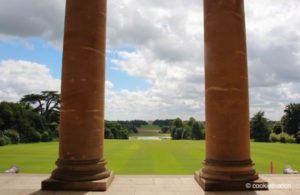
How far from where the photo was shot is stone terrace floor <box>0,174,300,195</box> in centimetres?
2384

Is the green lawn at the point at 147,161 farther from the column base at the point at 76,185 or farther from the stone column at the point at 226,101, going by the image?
the stone column at the point at 226,101

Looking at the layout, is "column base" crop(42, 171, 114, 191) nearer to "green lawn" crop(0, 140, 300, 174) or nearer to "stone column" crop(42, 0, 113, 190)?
"stone column" crop(42, 0, 113, 190)

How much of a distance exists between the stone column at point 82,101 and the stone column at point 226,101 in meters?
10.4

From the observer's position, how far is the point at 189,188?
25547 mm

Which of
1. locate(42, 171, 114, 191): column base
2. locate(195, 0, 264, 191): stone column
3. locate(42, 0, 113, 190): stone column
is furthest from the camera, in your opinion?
locate(42, 0, 113, 190): stone column

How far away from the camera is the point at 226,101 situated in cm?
2508

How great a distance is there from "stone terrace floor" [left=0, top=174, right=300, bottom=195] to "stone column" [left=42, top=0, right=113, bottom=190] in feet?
5.27

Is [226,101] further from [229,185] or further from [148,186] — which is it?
[148,186]

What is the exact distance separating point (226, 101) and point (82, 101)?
530 inches

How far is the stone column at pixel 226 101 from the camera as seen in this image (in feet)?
80.3

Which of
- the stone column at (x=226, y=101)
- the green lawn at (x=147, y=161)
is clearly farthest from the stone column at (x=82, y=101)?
the green lawn at (x=147, y=161)

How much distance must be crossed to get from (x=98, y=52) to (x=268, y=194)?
2019 centimetres

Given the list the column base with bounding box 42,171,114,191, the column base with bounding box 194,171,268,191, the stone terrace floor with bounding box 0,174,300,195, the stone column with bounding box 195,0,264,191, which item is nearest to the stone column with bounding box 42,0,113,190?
the column base with bounding box 42,171,114,191

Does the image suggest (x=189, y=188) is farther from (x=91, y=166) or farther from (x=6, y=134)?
(x=6, y=134)
